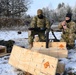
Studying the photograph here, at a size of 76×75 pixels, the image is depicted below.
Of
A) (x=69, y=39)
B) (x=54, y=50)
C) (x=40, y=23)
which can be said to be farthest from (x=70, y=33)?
(x=54, y=50)

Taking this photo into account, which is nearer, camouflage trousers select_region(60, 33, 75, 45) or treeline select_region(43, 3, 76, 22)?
camouflage trousers select_region(60, 33, 75, 45)

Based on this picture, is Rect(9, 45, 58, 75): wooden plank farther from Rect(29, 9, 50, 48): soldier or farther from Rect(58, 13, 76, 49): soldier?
Rect(58, 13, 76, 49): soldier

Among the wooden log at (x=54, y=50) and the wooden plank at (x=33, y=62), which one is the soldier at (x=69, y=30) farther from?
the wooden plank at (x=33, y=62)

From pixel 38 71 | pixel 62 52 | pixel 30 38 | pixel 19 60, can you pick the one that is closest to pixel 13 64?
pixel 19 60

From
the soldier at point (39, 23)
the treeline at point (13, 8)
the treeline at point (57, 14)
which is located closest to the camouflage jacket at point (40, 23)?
the soldier at point (39, 23)

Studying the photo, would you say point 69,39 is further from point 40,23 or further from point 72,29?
point 40,23

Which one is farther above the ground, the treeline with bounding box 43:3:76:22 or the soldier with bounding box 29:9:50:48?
the soldier with bounding box 29:9:50:48

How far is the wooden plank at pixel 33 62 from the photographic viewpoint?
559cm

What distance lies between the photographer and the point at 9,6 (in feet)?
112

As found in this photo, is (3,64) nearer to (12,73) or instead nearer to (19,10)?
(12,73)

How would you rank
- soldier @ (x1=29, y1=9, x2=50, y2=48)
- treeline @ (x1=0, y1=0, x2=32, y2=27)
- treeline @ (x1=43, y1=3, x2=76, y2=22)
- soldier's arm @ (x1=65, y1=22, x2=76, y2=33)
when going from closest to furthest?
soldier's arm @ (x1=65, y1=22, x2=76, y2=33)
soldier @ (x1=29, y1=9, x2=50, y2=48)
treeline @ (x1=0, y1=0, x2=32, y2=27)
treeline @ (x1=43, y1=3, x2=76, y2=22)

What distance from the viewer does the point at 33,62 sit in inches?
237

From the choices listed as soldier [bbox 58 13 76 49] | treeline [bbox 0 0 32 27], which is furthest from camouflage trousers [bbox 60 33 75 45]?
treeline [bbox 0 0 32 27]

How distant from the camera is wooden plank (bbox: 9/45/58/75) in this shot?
5.59 m
